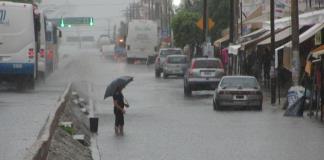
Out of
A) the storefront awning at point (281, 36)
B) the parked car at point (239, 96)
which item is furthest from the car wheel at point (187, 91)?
the parked car at point (239, 96)

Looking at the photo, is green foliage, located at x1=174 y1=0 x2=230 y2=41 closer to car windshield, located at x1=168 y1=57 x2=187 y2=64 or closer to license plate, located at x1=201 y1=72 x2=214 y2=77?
car windshield, located at x1=168 y1=57 x2=187 y2=64

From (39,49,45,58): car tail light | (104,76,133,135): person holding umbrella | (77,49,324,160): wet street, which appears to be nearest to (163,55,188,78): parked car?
(39,49,45,58): car tail light

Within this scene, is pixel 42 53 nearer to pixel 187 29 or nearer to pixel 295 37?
pixel 295 37

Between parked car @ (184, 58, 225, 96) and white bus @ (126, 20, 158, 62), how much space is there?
147 feet

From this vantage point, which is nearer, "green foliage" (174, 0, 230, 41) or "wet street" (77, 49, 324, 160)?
"wet street" (77, 49, 324, 160)

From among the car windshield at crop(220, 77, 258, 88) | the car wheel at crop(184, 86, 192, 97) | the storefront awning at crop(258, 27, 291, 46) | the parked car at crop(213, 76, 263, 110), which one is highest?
the storefront awning at crop(258, 27, 291, 46)

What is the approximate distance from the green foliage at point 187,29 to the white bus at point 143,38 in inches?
83.3

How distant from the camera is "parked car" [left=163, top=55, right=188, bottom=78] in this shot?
6138cm

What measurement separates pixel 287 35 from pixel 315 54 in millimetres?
16101

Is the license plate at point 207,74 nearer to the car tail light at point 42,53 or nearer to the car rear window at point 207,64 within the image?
the car rear window at point 207,64

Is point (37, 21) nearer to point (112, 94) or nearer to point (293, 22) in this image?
point (293, 22)

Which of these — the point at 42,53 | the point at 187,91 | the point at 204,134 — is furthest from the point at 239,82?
the point at 42,53

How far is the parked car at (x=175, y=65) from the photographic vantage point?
6138 cm

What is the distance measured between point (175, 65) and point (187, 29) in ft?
84.4
